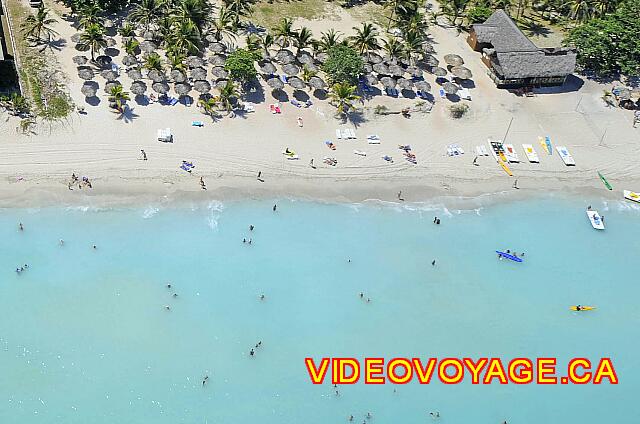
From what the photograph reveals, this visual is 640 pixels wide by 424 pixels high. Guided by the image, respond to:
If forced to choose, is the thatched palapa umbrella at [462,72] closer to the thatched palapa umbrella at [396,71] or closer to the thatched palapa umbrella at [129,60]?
the thatched palapa umbrella at [396,71]

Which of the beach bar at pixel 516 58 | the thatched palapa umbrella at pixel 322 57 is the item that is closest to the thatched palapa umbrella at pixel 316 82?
the thatched palapa umbrella at pixel 322 57

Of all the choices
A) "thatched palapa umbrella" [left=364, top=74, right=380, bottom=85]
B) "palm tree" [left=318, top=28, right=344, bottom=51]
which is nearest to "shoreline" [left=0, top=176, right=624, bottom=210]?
"thatched palapa umbrella" [left=364, top=74, right=380, bottom=85]

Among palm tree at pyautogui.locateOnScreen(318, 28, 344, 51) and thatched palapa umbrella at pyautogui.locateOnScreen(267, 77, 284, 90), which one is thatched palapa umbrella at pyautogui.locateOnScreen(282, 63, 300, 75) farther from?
palm tree at pyautogui.locateOnScreen(318, 28, 344, 51)

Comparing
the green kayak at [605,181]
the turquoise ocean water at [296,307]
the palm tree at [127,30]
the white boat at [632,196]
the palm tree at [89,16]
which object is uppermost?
the palm tree at [89,16]

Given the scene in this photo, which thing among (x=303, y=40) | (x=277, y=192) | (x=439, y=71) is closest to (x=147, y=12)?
(x=303, y=40)

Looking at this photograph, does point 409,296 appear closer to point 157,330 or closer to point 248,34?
point 157,330

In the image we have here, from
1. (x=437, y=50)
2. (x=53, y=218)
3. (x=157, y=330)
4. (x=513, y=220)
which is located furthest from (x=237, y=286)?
(x=437, y=50)
